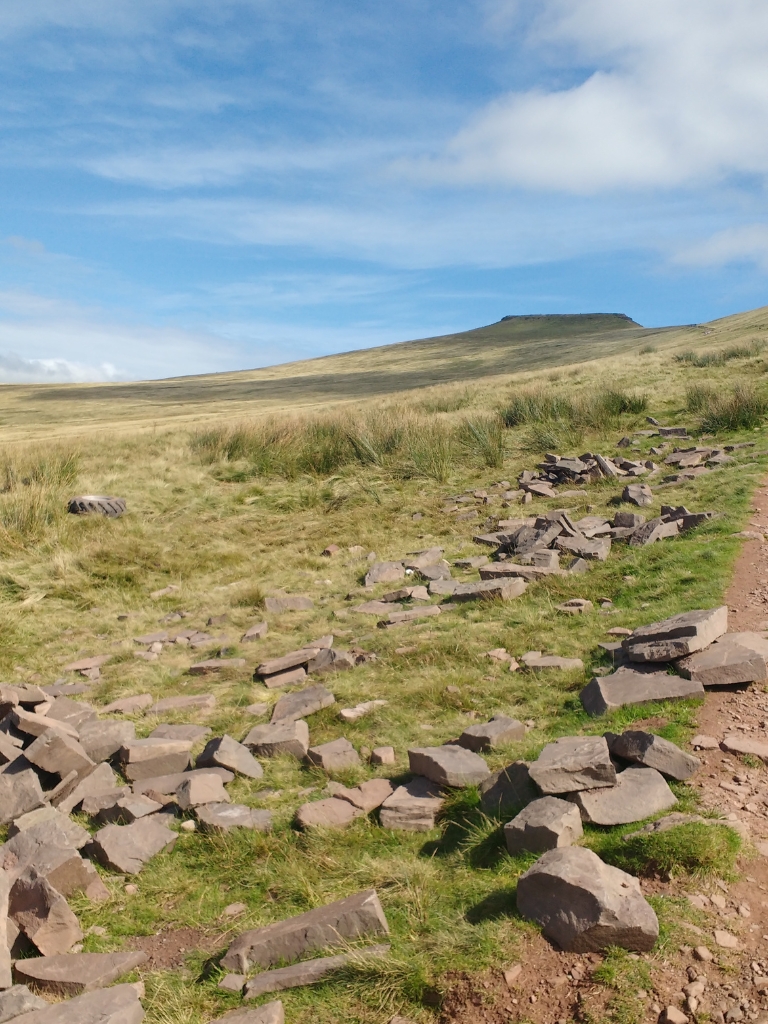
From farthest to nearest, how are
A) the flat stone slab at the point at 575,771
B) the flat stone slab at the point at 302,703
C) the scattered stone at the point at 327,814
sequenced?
the flat stone slab at the point at 302,703
the scattered stone at the point at 327,814
the flat stone slab at the point at 575,771

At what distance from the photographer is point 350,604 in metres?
8.96

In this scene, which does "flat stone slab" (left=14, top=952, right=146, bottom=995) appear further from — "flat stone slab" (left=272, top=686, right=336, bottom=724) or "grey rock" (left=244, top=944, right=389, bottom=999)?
"flat stone slab" (left=272, top=686, right=336, bottom=724)

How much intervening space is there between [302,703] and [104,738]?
1489 millimetres

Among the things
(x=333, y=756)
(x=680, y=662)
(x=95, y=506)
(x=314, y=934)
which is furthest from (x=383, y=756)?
(x=95, y=506)

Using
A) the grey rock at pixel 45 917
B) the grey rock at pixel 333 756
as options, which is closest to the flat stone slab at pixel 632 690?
the grey rock at pixel 333 756

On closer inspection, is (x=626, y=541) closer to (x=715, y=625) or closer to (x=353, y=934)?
(x=715, y=625)

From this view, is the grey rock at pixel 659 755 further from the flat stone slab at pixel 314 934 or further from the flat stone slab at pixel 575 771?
the flat stone slab at pixel 314 934

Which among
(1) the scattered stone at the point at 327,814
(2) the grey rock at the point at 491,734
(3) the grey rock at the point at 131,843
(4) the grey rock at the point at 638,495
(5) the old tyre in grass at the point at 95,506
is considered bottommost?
(3) the grey rock at the point at 131,843

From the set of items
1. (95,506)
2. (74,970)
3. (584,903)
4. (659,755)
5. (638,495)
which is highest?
(95,506)

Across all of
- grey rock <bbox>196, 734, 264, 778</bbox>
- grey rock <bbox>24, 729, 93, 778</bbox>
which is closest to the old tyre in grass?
grey rock <bbox>24, 729, 93, 778</bbox>

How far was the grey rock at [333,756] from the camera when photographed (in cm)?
515

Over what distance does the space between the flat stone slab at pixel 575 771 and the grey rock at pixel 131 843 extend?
2.15 meters

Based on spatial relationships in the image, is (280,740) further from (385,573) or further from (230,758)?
(385,573)

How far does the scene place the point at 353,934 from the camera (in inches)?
132
